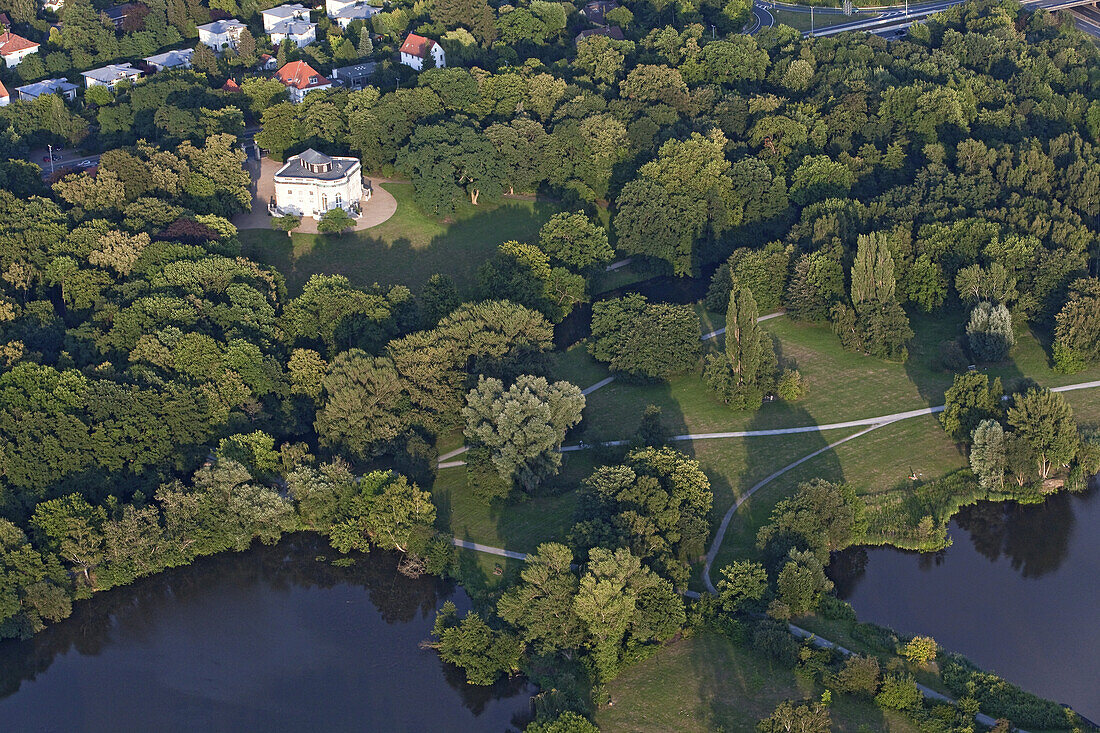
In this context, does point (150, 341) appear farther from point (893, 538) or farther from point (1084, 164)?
point (1084, 164)

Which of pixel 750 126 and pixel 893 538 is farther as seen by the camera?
pixel 750 126

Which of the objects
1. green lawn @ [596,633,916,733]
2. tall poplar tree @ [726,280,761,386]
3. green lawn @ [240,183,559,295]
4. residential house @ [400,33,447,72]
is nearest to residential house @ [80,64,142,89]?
residential house @ [400,33,447,72]

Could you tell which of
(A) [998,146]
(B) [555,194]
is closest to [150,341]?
(B) [555,194]

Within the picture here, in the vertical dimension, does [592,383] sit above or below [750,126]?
below

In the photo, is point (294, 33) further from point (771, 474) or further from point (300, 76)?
point (771, 474)

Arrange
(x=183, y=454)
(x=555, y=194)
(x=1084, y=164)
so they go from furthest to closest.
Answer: (x=555, y=194)
(x=1084, y=164)
(x=183, y=454)

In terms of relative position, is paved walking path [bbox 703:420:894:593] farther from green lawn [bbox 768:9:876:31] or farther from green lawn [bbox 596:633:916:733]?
green lawn [bbox 768:9:876:31]

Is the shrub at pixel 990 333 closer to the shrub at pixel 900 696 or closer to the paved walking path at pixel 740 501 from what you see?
the paved walking path at pixel 740 501

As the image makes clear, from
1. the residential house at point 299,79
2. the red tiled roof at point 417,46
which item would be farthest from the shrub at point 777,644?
the red tiled roof at point 417,46

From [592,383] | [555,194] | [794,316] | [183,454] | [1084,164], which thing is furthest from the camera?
[555,194]
